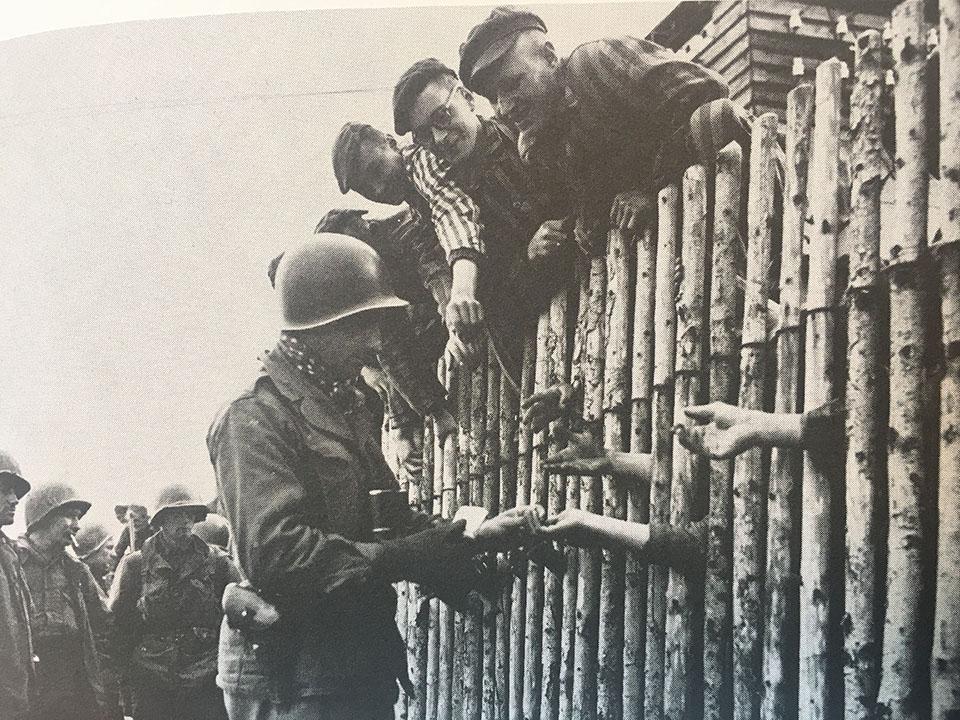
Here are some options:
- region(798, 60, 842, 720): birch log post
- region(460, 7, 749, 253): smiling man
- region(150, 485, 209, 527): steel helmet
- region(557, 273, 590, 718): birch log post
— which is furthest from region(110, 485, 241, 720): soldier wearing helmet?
region(798, 60, 842, 720): birch log post

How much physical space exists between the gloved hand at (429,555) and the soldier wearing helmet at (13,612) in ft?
4.35

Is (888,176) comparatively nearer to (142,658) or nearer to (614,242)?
(614,242)

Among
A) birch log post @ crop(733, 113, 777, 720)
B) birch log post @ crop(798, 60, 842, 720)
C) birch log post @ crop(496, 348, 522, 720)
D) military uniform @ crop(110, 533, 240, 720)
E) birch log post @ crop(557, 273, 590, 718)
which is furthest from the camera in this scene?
military uniform @ crop(110, 533, 240, 720)

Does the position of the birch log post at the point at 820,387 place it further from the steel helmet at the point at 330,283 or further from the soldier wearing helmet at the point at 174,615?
the soldier wearing helmet at the point at 174,615

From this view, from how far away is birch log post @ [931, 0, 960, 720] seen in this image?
217cm

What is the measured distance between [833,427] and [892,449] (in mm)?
149

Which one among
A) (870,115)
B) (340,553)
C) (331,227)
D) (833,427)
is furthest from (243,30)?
(833,427)

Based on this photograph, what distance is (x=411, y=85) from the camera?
2938mm

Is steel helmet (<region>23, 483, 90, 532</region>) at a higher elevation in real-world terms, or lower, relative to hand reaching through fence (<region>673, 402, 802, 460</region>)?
lower

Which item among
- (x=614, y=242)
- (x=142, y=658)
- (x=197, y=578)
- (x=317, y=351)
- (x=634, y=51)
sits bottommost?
(x=142, y=658)

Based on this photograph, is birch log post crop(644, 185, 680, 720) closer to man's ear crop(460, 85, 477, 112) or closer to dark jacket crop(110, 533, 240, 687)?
man's ear crop(460, 85, 477, 112)

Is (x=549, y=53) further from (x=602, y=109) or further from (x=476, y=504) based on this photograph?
(x=476, y=504)

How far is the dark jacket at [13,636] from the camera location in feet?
9.94

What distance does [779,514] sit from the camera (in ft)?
7.72
